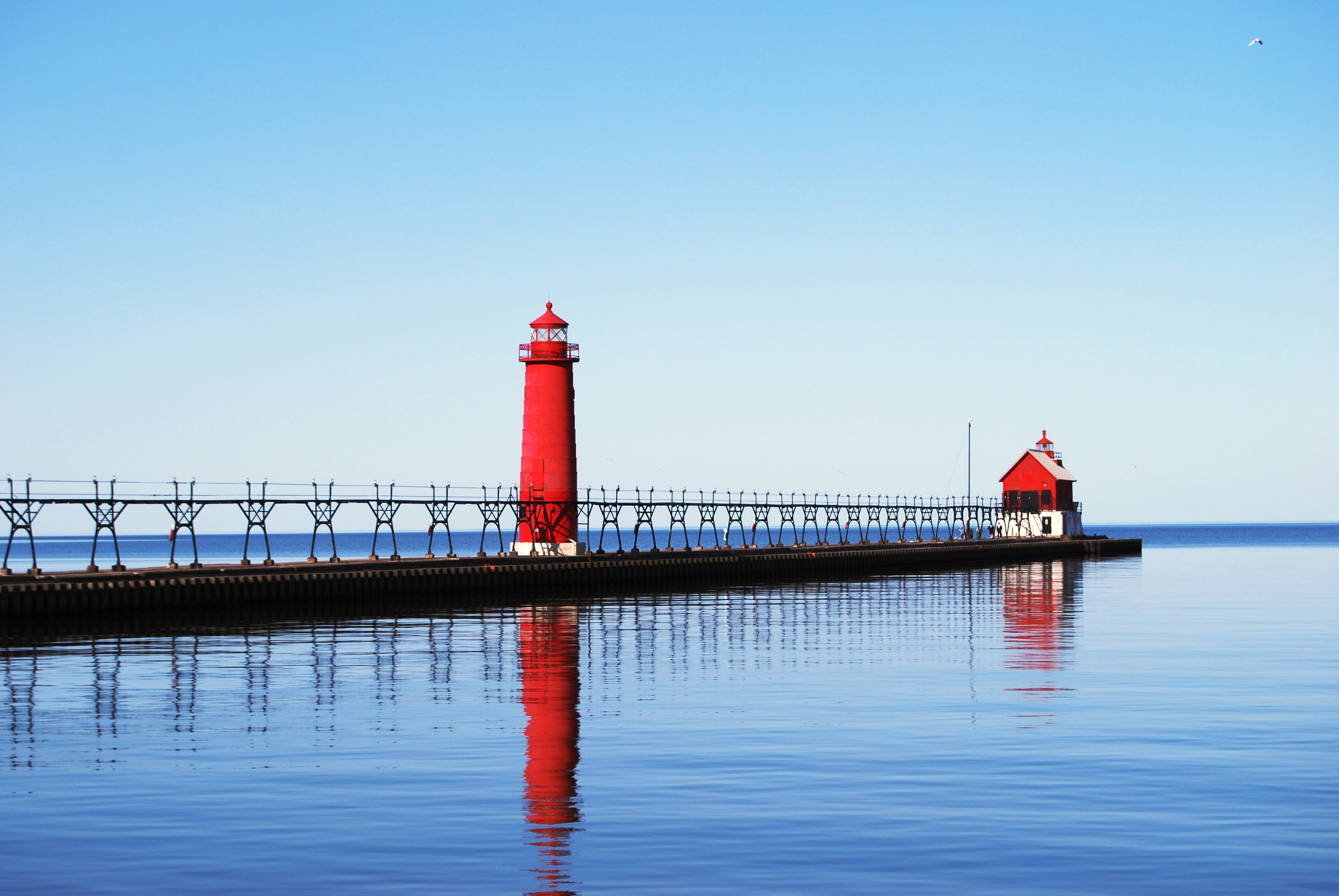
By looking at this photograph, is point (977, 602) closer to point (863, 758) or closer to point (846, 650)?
point (846, 650)

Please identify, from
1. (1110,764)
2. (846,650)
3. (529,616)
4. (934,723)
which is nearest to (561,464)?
(529,616)

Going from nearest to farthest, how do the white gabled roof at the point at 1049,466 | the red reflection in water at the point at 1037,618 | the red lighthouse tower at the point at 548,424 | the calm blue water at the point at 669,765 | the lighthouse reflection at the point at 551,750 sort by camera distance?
the calm blue water at the point at 669,765, the lighthouse reflection at the point at 551,750, the red reflection in water at the point at 1037,618, the red lighthouse tower at the point at 548,424, the white gabled roof at the point at 1049,466

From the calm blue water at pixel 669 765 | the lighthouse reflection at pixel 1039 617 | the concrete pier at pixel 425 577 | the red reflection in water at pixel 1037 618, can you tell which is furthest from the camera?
the concrete pier at pixel 425 577

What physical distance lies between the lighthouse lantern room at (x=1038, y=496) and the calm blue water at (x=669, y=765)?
277 feet

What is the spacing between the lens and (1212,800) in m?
16.7

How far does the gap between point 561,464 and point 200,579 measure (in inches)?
763

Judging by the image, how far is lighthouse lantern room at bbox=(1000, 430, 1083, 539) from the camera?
123000 mm

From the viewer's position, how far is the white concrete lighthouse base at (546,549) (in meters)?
68.6

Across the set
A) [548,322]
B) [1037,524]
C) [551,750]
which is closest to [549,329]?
[548,322]

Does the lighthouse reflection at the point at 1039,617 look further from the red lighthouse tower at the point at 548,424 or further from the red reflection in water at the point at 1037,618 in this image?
the red lighthouse tower at the point at 548,424

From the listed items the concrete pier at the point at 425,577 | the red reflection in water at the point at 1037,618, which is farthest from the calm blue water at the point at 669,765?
the concrete pier at the point at 425,577

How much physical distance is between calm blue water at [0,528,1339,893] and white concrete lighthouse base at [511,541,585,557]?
28510 mm

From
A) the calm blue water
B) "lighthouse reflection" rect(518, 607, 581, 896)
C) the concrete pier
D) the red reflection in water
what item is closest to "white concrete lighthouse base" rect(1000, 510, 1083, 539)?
the concrete pier

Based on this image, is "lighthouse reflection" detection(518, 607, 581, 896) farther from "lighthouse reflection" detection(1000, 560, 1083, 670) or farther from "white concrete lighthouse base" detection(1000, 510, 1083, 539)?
"white concrete lighthouse base" detection(1000, 510, 1083, 539)
